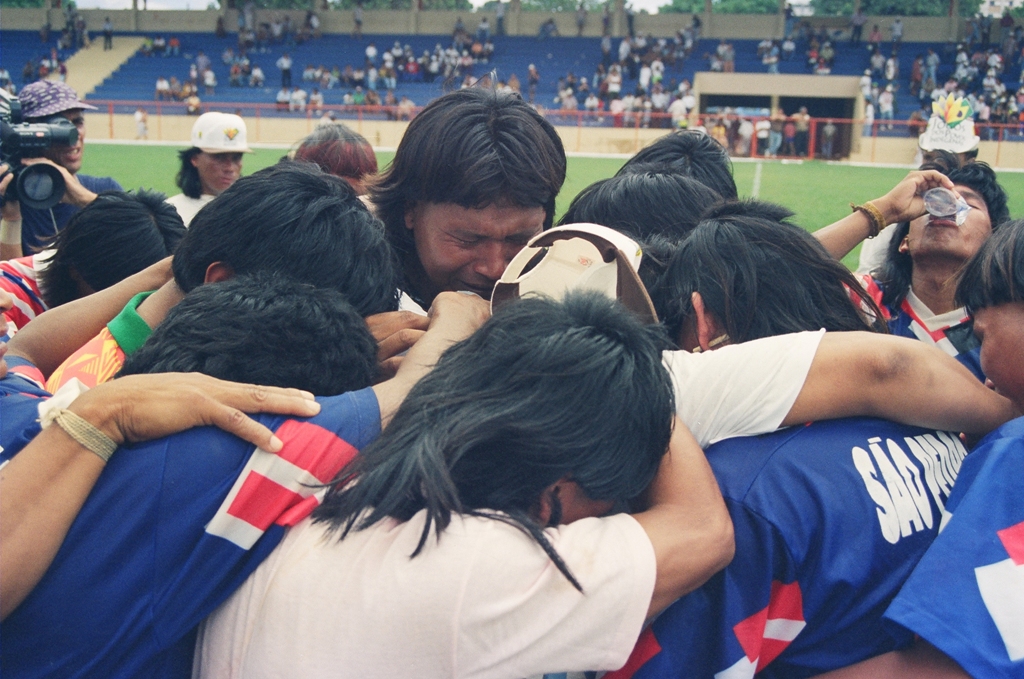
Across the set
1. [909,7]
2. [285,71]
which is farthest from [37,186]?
[909,7]

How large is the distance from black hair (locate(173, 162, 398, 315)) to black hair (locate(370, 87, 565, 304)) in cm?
45

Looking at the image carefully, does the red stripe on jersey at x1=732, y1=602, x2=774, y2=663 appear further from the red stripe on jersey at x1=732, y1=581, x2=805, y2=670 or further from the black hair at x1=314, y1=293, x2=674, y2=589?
the black hair at x1=314, y1=293, x2=674, y2=589

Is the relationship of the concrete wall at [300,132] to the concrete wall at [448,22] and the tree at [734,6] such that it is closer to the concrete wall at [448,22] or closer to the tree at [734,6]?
the concrete wall at [448,22]

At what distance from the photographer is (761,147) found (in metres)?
28.5

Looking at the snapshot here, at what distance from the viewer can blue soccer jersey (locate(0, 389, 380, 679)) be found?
1426 mm

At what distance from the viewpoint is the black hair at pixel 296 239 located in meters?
2.02

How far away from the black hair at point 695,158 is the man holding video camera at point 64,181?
8.12 feet

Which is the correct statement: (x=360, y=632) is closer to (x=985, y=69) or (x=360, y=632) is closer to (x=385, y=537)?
(x=385, y=537)

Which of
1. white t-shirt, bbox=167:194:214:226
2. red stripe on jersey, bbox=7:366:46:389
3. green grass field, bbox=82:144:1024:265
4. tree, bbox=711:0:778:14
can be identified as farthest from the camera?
tree, bbox=711:0:778:14

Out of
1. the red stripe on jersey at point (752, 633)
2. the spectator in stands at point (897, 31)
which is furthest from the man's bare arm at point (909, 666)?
the spectator in stands at point (897, 31)

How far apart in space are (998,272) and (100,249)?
2.84 meters

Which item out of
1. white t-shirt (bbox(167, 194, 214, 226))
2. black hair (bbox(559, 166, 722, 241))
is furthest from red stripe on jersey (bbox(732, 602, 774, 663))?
white t-shirt (bbox(167, 194, 214, 226))

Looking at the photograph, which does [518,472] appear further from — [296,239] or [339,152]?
[339,152]

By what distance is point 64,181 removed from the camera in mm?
3990
